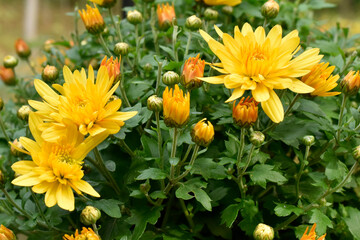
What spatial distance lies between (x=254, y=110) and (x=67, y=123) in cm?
48

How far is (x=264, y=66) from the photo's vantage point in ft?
3.47

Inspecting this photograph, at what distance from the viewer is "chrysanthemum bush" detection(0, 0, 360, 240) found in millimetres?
1034

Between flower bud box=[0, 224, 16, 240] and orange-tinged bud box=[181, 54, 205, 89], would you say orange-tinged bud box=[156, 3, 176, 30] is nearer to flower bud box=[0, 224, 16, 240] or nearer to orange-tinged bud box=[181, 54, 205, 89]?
orange-tinged bud box=[181, 54, 205, 89]

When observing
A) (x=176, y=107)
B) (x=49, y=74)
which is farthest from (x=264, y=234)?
(x=49, y=74)

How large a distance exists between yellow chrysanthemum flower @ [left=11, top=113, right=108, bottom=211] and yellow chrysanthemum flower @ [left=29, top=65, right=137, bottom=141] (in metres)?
0.03

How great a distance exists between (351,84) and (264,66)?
293 mm

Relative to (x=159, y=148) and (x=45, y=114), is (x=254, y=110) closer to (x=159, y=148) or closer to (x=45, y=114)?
(x=159, y=148)

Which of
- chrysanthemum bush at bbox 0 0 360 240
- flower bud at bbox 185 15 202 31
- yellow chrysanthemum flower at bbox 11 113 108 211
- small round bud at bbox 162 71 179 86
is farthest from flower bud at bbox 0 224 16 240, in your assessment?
flower bud at bbox 185 15 202 31

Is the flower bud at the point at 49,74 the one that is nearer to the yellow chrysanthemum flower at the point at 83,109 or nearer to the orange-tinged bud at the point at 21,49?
the yellow chrysanthemum flower at the point at 83,109

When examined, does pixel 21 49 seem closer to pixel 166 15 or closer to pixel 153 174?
pixel 166 15

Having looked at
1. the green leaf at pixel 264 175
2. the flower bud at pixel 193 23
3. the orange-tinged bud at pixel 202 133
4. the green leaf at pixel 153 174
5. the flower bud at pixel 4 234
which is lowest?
the flower bud at pixel 4 234

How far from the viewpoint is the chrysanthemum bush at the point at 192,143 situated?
3.39 ft

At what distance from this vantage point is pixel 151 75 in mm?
1401

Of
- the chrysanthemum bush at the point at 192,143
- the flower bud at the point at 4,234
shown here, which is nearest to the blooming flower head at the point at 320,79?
the chrysanthemum bush at the point at 192,143
